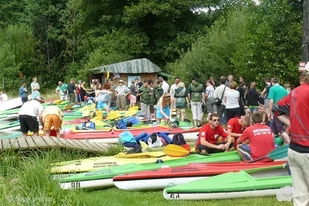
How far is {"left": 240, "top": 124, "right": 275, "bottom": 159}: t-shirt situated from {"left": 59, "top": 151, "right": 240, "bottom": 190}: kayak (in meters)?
0.68

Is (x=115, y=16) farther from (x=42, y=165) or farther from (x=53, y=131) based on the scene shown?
(x=42, y=165)

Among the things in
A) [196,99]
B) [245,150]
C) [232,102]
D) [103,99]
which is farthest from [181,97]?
[245,150]

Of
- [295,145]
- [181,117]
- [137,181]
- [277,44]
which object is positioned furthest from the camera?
[277,44]

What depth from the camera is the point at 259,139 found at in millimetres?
7648

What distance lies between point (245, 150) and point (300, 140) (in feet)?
11.2

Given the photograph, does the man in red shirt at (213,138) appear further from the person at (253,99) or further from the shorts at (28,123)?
the person at (253,99)

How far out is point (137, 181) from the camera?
718cm

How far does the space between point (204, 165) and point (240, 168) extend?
62 centimetres

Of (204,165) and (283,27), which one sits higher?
(283,27)

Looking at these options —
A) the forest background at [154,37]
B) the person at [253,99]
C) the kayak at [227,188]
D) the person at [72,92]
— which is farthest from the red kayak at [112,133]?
the person at [72,92]

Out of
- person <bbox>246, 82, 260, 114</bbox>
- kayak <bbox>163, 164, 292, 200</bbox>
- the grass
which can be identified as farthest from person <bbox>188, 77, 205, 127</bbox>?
kayak <bbox>163, 164, 292, 200</bbox>

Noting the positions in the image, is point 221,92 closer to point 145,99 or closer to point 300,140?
point 145,99

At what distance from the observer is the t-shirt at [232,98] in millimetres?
12180

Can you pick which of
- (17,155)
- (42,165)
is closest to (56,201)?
(42,165)
